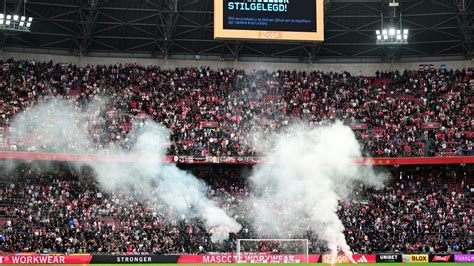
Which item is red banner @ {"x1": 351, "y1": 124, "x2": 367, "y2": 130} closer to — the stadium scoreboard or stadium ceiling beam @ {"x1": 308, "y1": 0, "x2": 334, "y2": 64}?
stadium ceiling beam @ {"x1": 308, "y1": 0, "x2": 334, "y2": 64}

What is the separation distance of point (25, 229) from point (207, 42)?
22.5 meters

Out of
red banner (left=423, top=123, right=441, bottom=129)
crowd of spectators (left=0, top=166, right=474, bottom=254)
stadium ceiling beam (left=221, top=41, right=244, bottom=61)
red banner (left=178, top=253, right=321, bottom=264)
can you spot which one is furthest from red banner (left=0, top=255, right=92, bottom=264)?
red banner (left=423, top=123, right=441, bottom=129)

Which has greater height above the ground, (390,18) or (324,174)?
(390,18)

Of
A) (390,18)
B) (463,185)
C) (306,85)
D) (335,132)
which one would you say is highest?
(390,18)

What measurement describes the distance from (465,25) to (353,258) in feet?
69.9

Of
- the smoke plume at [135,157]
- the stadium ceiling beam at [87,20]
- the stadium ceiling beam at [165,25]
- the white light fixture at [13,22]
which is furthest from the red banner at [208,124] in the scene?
the white light fixture at [13,22]

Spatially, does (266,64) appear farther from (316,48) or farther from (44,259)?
(44,259)

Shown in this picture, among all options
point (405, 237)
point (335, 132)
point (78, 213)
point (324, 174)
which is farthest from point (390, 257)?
point (78, 213)

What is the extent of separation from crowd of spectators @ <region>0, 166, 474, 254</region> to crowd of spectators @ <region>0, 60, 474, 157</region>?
2.64 meters

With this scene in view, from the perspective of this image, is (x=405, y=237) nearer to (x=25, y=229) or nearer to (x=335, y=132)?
(x=335, y=132)

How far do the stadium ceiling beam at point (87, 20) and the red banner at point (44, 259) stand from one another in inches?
738

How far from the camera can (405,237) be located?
49.6 m

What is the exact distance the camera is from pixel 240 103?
190 ft

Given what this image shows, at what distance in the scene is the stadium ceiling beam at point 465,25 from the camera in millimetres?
53500
